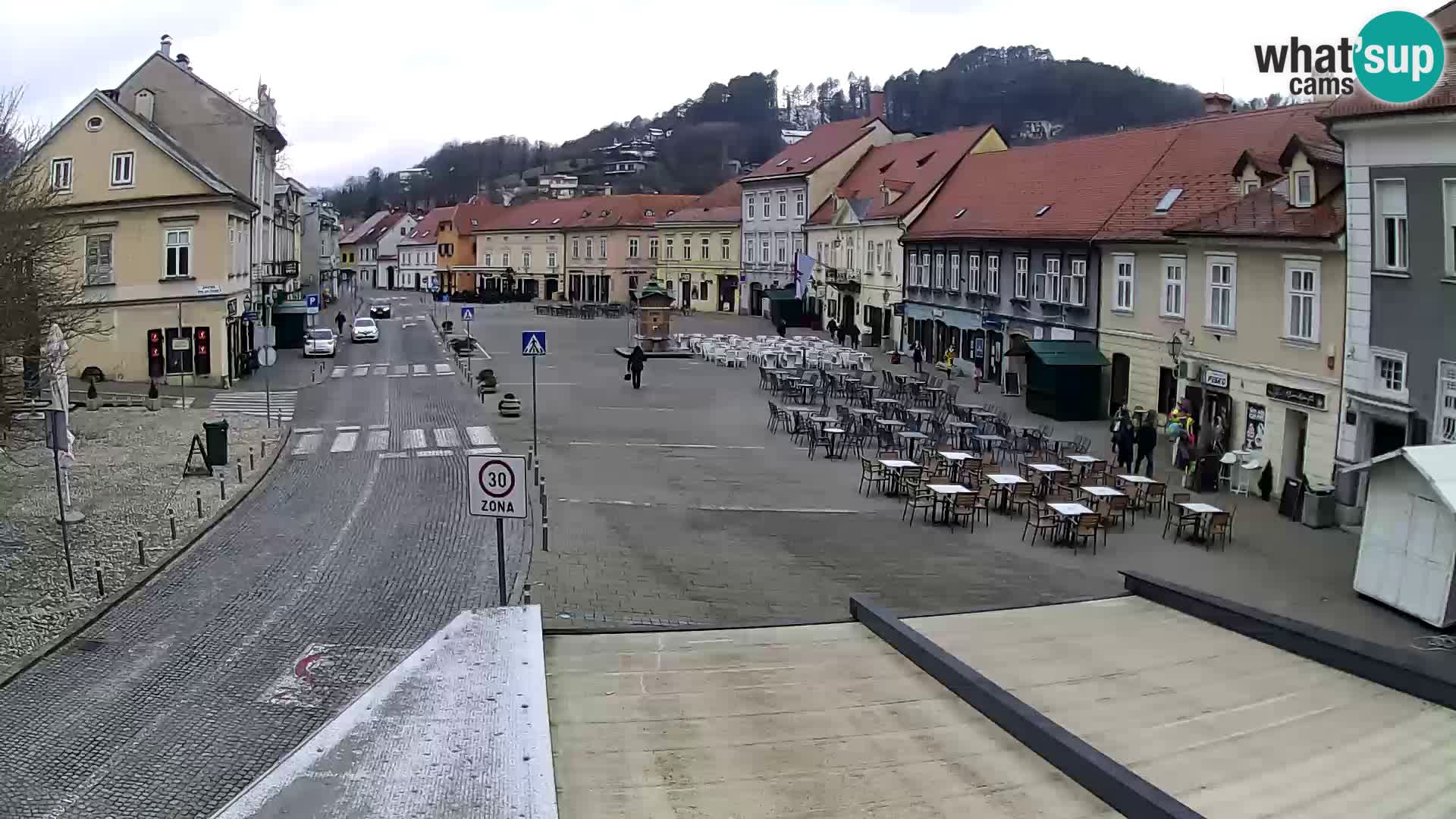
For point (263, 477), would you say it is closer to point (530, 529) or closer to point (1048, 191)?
point (530, 529)

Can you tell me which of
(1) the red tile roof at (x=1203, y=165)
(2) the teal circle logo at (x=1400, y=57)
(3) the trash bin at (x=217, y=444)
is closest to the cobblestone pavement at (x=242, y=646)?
(3) the trash bin at (x=217, y=444)

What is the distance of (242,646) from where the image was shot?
14359mm

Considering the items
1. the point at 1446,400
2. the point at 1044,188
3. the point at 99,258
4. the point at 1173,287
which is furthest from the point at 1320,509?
the point at 99,258

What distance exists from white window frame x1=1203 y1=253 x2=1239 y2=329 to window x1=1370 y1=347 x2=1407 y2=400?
5646mm

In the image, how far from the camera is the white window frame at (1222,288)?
27.1 m

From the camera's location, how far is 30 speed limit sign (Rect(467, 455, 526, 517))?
39.9 ft

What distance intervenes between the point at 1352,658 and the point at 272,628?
11.7m

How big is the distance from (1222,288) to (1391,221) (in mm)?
6829

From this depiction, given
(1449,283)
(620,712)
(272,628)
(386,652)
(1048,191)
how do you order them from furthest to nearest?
(1048,191)
(1449,283)
(272,628)
(386,652)
(620,712)

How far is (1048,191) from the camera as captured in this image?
140 feet

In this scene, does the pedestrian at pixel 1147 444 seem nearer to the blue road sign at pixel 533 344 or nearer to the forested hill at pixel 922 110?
the blue road sign at pixel 533 344

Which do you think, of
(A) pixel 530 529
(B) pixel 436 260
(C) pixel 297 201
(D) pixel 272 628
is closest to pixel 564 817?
(D) pixel 272 628

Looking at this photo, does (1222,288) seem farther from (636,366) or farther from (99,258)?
(99,258)

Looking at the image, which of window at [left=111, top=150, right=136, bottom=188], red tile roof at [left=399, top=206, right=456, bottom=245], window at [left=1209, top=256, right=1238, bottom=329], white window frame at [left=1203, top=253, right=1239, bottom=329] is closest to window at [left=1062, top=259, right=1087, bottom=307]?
white window frame at [left=1203, top=253, right=1239, bottom=329]
